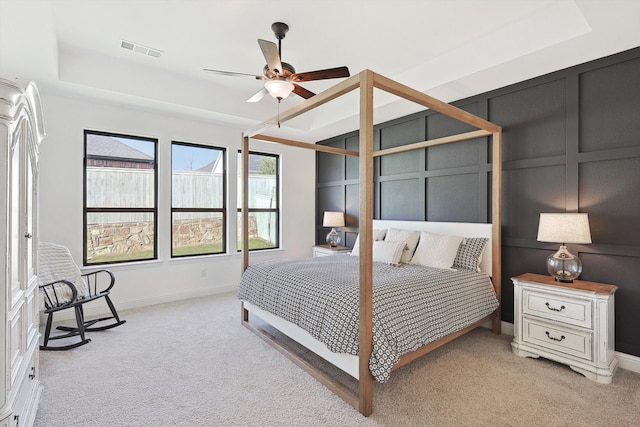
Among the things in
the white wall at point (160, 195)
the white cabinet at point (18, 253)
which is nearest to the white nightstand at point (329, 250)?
the white wall at point (160, 195)

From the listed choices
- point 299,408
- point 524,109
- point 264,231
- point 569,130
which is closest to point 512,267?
point 569,130

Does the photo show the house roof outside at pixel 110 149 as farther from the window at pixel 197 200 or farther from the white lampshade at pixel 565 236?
the white lampshade at pixel 565 236

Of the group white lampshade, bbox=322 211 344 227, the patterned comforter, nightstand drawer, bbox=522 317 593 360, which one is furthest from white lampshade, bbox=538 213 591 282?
white lampshade, bbox=322 211 344 227

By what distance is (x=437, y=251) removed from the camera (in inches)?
130

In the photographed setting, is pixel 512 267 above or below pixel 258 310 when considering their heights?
above

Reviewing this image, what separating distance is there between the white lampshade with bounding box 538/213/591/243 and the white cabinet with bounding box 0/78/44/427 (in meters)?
3.44

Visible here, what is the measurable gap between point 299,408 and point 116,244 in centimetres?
348

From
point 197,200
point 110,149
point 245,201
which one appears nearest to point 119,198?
point 110,149

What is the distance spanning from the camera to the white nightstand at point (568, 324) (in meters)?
2.38

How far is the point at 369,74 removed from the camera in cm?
198

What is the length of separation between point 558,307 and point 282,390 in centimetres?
227

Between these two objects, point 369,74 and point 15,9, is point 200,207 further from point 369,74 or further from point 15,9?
point 369,74

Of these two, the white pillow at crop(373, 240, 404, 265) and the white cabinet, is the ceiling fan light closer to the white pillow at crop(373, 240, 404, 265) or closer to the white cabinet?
the white cabinet

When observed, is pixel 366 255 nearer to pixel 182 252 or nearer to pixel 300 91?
pixel 300 91
